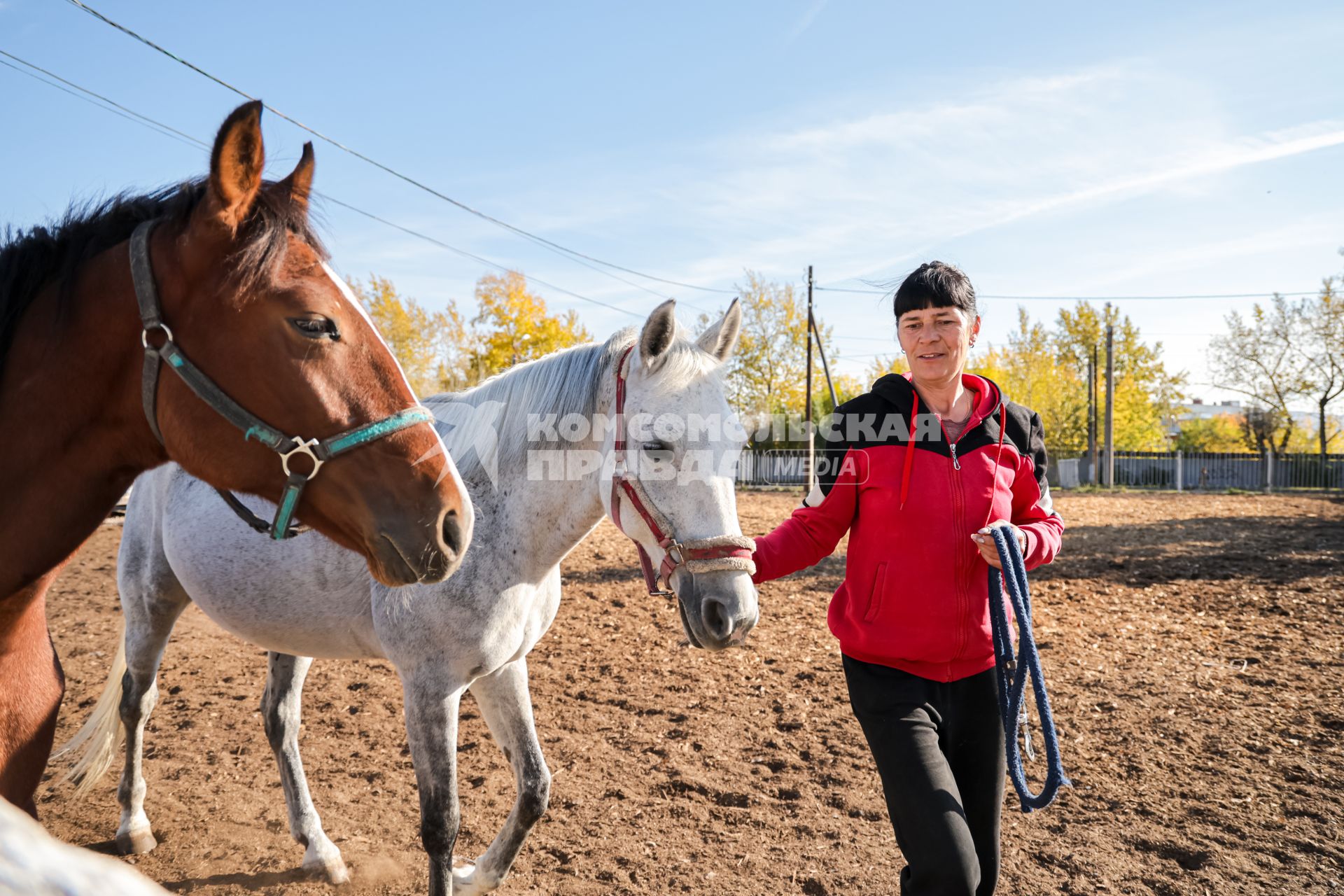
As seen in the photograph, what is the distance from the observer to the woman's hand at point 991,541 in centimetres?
212

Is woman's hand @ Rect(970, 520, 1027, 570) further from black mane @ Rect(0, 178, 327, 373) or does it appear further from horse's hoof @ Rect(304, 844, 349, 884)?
horse's hoof @ Rect(304, 844, 349, 884)

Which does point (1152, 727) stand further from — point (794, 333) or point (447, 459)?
point (794, 333)

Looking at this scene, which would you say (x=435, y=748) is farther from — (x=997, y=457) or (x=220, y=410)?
(x=997, y=457)

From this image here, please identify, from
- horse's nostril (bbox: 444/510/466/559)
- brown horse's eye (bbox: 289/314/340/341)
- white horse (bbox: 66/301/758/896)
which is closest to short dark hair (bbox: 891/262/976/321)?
white horse (bbox: 66/301/758/896)

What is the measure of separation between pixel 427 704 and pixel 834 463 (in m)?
1.67

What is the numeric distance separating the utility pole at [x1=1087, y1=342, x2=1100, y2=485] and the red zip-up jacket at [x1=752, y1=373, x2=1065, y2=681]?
3730cm

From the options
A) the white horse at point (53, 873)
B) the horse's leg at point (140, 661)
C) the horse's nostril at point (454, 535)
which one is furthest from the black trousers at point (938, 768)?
the horse's leg at point (140, 661)

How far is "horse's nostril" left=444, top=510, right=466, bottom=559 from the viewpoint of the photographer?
1.59 m

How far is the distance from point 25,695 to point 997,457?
2541 mm

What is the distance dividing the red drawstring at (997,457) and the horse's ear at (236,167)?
2.06 m

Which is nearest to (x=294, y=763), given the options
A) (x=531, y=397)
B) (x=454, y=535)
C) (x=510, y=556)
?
(x=510, y=556)

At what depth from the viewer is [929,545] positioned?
7.24 feet

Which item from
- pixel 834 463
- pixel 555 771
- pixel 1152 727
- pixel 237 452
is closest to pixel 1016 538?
pixel 834 463

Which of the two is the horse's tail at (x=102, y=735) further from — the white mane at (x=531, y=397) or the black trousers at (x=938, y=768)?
the black trousers at (x=938, y=768)
